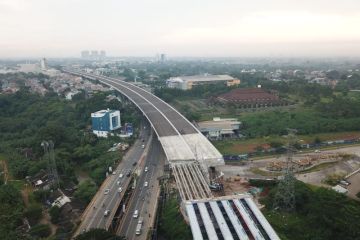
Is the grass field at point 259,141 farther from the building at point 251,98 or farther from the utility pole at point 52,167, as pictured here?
the building at point 251,98

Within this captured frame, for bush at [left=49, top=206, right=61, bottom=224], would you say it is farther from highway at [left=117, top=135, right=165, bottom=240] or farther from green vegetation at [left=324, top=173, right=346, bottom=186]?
green vegetation at [left=324, top=173, right=346, bottom=186]

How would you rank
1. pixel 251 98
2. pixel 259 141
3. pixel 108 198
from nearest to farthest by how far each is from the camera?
pixel 108 198
pixel 259 141
pixel 251 98

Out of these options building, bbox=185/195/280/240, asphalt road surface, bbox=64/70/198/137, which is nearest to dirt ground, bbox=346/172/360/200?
building, bbox=185/195/280/240

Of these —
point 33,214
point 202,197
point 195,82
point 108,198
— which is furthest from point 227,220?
point 195,82

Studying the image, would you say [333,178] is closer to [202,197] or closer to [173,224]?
[202,197]

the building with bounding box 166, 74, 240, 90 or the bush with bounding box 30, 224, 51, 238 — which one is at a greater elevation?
the building with bounding box 166, 74, 240, 90
